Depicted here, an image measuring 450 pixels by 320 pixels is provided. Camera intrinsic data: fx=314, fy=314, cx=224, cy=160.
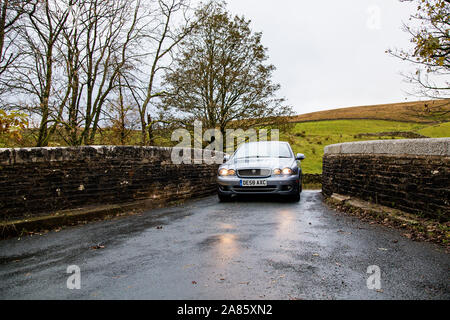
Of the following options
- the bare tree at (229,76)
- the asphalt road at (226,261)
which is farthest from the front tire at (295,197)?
the bare tree at (229,76)

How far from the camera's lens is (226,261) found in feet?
11.7

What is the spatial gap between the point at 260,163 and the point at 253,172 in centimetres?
36

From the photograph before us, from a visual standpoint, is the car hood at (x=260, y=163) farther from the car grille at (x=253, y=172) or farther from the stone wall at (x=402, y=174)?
the stone wall at (x=402, y=174)

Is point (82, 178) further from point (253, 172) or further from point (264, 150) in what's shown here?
point (264, 150)

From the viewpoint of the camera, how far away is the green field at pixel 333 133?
2705cm

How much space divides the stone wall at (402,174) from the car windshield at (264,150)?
1824 mm

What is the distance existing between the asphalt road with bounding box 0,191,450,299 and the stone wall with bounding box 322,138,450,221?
2.68ft

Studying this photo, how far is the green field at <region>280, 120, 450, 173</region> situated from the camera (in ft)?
88.7

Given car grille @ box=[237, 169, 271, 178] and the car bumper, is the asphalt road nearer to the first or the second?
the car bumper

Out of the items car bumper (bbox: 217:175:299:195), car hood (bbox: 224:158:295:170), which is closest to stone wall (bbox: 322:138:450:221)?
car bumper (bbox: 217:175:299:195)

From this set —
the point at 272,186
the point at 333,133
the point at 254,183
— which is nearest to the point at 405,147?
the point at 272,186

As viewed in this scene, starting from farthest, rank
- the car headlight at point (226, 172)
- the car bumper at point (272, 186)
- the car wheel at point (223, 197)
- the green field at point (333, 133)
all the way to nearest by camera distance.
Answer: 1. the green field at point (333, 133)
2. the car wheel at point (223, 197)
3. the car headlight at point (226, 172)
4. the car bumper at point (272, 186)

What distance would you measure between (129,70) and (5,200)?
8660mm
